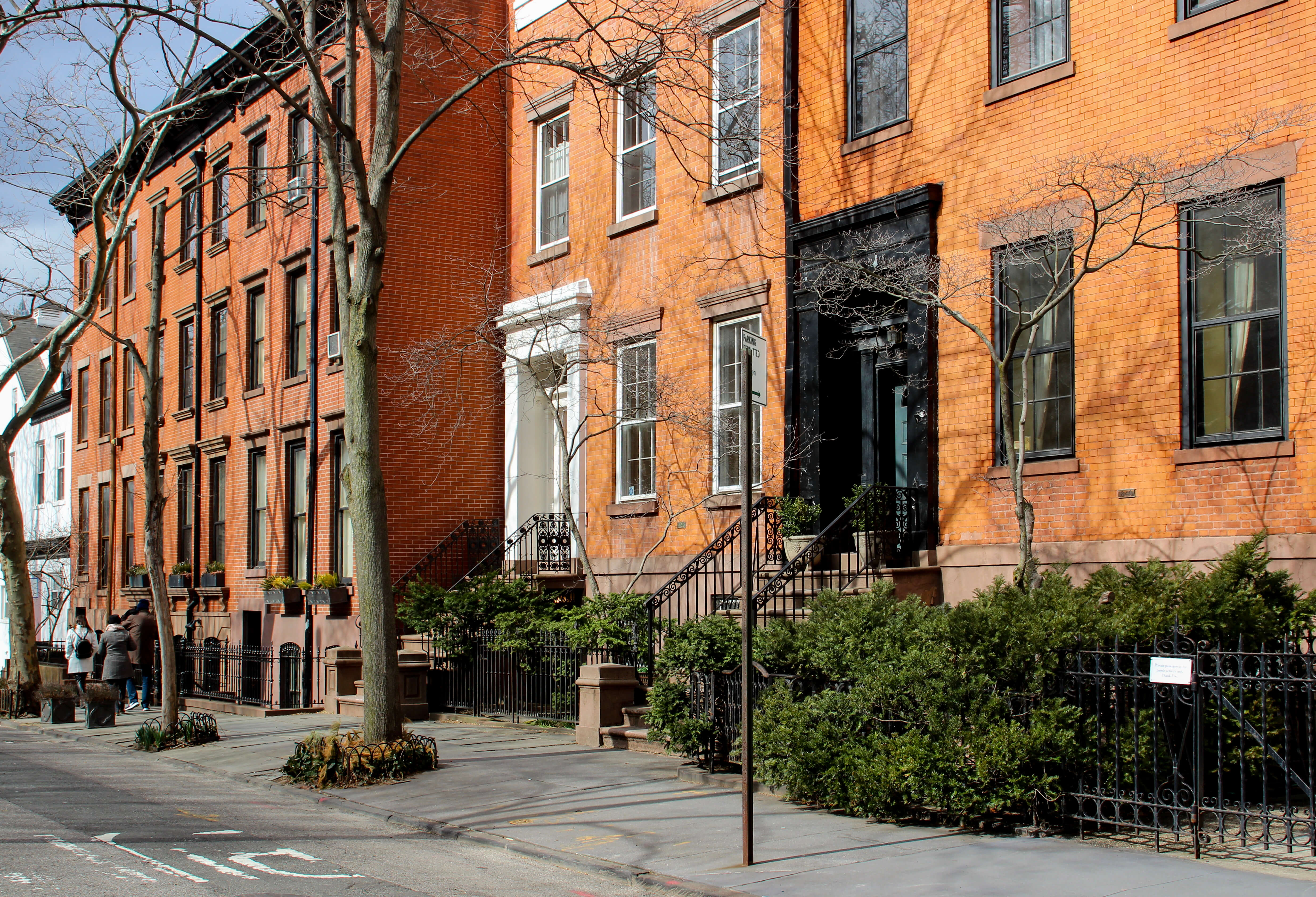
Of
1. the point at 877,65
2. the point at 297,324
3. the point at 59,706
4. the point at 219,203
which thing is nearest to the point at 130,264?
the point at 219,203

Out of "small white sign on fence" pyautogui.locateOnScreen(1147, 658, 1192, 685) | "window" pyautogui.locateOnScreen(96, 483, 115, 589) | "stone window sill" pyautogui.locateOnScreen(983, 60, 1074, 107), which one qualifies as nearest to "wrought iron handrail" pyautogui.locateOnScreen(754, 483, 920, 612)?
"stone window sill" pyautogui.locateOnScreen(983, 60, 1074, 107)

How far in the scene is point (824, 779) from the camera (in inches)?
374

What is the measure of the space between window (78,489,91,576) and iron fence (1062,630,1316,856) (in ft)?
105

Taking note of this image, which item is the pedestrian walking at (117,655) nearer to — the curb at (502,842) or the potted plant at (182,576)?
the potted plant at (182,576)

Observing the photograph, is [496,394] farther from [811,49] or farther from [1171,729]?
[1171,729]

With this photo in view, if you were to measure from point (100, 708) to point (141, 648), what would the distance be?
3.67 meters

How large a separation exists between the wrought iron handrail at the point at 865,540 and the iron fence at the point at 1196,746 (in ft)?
16.4

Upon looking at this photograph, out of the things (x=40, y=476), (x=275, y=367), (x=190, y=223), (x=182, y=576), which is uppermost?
(x=190, y=223)

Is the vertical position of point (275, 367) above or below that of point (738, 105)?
below

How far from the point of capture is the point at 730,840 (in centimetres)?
883

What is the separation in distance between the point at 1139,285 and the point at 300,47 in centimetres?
805

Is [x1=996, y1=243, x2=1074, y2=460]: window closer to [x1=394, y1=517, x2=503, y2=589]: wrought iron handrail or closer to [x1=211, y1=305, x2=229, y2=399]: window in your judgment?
[x1=394, y1=517, x2=503, y2=589]: wrought iron handrail

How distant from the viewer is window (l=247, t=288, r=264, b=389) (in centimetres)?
2505

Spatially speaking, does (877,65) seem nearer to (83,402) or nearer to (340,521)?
(340,521)
